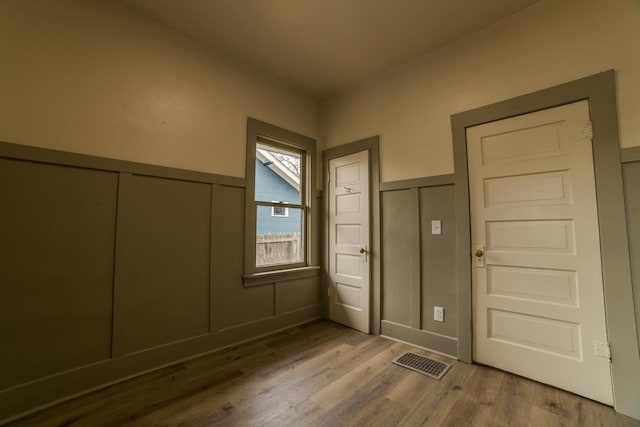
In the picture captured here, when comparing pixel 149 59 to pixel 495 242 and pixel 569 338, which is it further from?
pixel 569 338

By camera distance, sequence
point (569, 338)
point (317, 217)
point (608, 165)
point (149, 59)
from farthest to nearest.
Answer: point (317, 217) → point (149, 59) → point (569, 338) → point (608, 165)

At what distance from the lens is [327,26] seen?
2.37 metres

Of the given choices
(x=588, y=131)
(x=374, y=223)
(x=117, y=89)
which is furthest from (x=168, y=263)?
(x=588, y=131)

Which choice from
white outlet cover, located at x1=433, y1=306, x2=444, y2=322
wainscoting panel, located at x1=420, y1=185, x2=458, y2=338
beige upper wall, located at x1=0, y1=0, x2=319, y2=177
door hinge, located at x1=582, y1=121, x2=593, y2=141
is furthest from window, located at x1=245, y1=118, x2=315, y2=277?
door hinge, located at x1=582, y1=121, x2=593, y2=141

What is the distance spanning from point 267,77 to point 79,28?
164 cm

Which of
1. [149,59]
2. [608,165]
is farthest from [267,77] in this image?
[608,165]

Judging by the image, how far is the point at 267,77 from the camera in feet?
10.2

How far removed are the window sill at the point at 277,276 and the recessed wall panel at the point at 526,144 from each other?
2251 millimetres

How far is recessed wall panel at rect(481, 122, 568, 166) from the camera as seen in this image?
2023 millimetres

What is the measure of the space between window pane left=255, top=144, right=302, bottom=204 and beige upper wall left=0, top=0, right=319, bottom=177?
0.30 metres

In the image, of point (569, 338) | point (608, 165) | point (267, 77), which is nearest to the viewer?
point (608, 165)

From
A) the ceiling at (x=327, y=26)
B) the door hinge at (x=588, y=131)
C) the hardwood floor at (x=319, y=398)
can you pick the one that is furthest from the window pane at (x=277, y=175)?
the door hinge at (x=588, y=131)

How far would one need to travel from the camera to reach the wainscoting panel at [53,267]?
5.55 feet

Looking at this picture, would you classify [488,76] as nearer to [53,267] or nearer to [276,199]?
[276,199]
